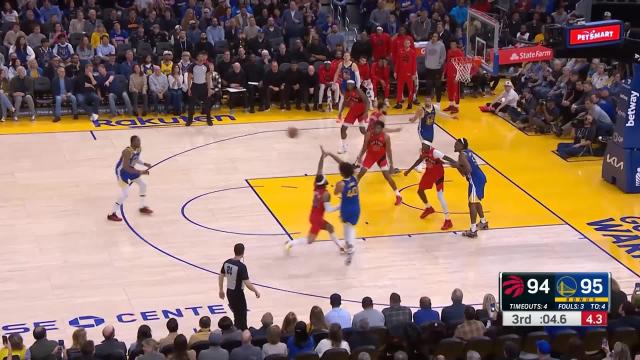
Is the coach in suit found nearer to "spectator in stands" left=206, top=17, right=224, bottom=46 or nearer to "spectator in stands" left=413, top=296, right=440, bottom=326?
"spectator in stands" left=413, top=296, right=440, bottom=326

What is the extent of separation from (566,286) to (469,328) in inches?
53.9

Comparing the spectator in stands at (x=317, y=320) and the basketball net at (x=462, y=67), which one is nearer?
the spectator in stands at (x=317, y=320)

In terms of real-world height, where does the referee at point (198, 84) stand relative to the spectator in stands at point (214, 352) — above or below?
below

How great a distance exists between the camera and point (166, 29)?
103ft

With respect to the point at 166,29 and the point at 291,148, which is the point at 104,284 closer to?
the point at 291,148

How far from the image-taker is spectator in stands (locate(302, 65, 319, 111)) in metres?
29.6

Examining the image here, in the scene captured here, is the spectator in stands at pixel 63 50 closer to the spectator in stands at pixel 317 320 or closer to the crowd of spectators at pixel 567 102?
the crowd of spectators at pixel 567 102

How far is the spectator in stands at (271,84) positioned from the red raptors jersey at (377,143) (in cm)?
716

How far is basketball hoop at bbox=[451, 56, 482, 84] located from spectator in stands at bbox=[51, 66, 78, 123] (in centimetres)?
942

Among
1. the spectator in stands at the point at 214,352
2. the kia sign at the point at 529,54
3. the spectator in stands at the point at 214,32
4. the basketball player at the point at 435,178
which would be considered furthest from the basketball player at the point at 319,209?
the spectator in stands at the point at 214,32

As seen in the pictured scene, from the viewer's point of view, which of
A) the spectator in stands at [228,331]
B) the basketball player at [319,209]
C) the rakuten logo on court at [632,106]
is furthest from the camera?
the rakuten logo on court at [632,106]

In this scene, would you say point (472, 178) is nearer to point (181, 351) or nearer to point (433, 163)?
point (433, 163)

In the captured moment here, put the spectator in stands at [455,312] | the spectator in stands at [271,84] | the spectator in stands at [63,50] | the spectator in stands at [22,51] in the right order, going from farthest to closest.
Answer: the spectator in stands at [271,84]
the spectator in stands at [63,50]
the spectator in stands at [22,51]
the spectator in stands at [455,312]

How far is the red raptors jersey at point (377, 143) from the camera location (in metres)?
22.6
